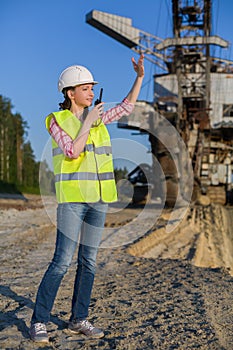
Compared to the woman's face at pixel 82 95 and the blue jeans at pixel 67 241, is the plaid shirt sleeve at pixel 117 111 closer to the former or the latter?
the woman's face at pixel 82 95

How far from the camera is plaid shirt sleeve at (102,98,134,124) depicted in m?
3.34

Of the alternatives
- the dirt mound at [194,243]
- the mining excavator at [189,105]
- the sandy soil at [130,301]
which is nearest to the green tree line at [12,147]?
the mining excavator at [189,105]

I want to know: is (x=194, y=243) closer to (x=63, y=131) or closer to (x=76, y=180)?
(x=76, y=180)

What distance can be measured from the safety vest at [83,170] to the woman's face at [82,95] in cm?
13

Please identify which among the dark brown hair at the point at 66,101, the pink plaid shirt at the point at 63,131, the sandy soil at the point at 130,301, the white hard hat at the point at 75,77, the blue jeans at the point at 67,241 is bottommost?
the sandy soil at the point at 130,301

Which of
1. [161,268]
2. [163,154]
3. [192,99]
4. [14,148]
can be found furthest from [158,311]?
[14,148]

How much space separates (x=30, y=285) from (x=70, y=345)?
2.02m

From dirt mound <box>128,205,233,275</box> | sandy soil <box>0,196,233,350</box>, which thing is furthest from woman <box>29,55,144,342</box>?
dirt mound <box>128,205,233,275</box>

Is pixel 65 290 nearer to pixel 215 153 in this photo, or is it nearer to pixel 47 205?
pixel 47 205

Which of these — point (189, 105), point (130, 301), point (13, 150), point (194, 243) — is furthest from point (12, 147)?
point (130, 301)

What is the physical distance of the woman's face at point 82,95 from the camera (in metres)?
3.20

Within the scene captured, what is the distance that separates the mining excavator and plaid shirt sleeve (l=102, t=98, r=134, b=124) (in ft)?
51.4

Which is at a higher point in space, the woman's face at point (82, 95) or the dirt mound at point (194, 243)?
the woman's face at point (82, 95)

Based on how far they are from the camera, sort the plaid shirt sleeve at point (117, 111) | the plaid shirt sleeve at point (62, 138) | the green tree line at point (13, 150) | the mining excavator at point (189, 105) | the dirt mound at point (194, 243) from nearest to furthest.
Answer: the plaid shirt sleeve at point (62, 138), the plaid shirt sleeve at point (117, 111), the dirt mound at point (194, 243), the mining excavator at point (189, 105), the green tree line at point (13, 150)
